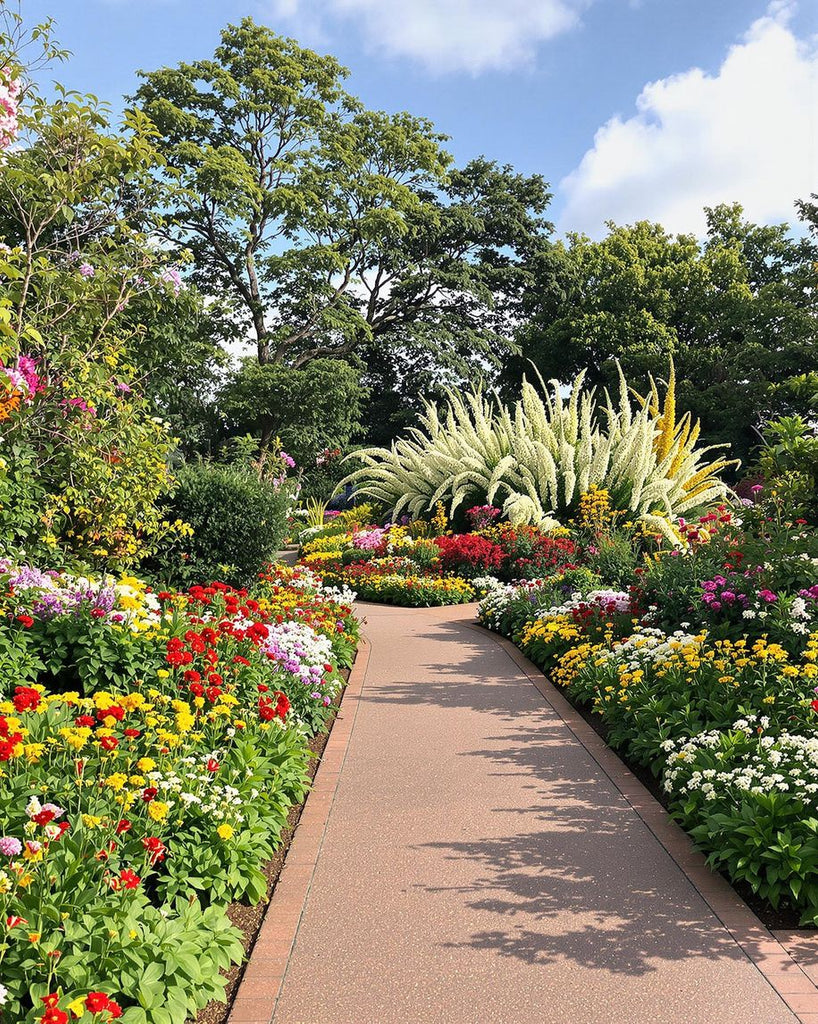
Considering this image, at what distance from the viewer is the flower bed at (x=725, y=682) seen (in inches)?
122

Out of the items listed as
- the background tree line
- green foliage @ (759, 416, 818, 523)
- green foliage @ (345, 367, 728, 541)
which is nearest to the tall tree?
the background tree line

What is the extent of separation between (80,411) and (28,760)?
10.3ft

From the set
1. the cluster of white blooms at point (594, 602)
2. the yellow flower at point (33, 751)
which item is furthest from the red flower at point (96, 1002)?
the cluster of white blooms at point (594, 602)

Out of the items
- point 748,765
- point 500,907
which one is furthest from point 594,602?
point 500,907

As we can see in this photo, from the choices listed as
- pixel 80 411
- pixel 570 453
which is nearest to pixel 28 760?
pixel 80 411

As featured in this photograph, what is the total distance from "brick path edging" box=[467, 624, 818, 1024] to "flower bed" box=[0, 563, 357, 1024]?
1726 mm

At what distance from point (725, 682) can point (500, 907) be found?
2.13m

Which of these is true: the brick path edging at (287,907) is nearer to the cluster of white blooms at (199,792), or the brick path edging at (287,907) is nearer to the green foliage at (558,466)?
the cluster of white blooms at (199,792)

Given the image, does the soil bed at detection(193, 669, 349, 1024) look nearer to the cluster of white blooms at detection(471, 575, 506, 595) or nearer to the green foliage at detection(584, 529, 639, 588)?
the green foliage at detection(584, 529, 639, 588)

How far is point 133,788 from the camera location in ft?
10.1

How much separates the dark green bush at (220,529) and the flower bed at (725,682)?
2.85 m

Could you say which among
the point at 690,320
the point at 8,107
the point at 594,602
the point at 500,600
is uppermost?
the point at 690,320

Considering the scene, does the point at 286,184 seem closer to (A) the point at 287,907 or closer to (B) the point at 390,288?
(B) the point at 390,288

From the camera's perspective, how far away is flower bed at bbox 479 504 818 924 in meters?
3.10
